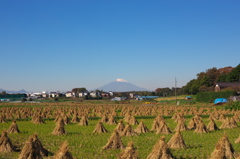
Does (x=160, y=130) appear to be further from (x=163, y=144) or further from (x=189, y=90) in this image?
(x=189, y=90)

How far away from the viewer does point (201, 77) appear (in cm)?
11406

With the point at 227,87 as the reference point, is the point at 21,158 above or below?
below

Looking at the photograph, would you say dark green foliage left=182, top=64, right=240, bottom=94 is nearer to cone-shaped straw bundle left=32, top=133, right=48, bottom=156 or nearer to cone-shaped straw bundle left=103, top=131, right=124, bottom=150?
cone-shaped straw bundle left=103, top=131, right=124, bottom=150

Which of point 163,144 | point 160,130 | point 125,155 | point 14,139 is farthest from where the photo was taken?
point 160,130

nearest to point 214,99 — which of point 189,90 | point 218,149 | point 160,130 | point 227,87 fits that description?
point 227,87

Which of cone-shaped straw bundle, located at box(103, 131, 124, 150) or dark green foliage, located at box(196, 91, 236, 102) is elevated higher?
dark green foliage, located at box(196, 91, 236, 102)

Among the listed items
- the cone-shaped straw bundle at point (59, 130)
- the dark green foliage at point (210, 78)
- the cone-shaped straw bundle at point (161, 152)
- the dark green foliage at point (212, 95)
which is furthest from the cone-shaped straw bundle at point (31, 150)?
the dark green foliage at point (210, 78)

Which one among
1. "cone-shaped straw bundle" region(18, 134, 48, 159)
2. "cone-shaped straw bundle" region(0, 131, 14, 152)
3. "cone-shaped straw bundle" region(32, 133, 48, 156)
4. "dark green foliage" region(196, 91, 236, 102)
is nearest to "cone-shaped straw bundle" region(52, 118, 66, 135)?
"cone-shaped straw bundle" region(0, 131, 14, 152)

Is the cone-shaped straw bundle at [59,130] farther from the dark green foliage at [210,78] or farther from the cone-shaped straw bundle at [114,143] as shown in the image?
the dark green foliage at [210,78]

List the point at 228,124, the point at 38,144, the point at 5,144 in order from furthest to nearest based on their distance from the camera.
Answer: the point at 228,124
the point at 5,144
the point at 38,144

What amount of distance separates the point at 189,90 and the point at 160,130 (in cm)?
9436

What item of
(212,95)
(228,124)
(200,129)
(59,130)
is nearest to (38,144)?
(59,130)

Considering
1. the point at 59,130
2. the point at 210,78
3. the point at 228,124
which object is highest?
the point at 210,78

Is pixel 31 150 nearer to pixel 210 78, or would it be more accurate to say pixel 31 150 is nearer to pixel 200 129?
pixel 200 129
